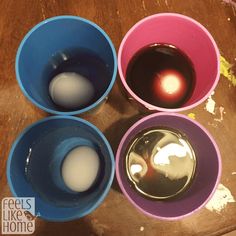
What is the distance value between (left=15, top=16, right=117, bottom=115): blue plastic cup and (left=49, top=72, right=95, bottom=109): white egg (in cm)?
2

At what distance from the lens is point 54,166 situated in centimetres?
71

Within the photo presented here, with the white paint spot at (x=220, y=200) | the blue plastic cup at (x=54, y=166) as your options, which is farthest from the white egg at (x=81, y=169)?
the white paint spot at (x=220, y=200)

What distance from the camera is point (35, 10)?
78 cm

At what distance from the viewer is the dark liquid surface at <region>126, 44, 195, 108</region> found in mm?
733

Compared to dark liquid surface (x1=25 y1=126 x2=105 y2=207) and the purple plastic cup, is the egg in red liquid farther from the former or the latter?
dark liquid surface (x1=25 y1=126 x2=105 y2=207)

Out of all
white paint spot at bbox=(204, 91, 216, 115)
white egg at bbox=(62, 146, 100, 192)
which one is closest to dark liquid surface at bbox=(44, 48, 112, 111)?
white egg at bbox=(62, 146, 100, 192)

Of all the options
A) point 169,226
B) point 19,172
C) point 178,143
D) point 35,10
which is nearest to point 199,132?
point 178,143

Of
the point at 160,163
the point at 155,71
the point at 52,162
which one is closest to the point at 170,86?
the point at 155,71

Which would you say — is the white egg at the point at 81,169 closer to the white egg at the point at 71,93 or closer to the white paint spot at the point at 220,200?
the white egg at the point at 71,93

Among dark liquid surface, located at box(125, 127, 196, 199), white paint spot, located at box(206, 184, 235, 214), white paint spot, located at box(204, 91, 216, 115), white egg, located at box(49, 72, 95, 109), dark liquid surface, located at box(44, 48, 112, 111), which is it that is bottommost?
white paint spot, located at box(206, 184, 235, 214)

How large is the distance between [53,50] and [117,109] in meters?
0.18

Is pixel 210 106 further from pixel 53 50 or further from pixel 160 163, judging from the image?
pixel 53 50

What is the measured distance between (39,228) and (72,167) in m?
0.14

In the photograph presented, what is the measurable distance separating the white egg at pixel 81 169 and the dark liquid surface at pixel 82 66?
11cm
